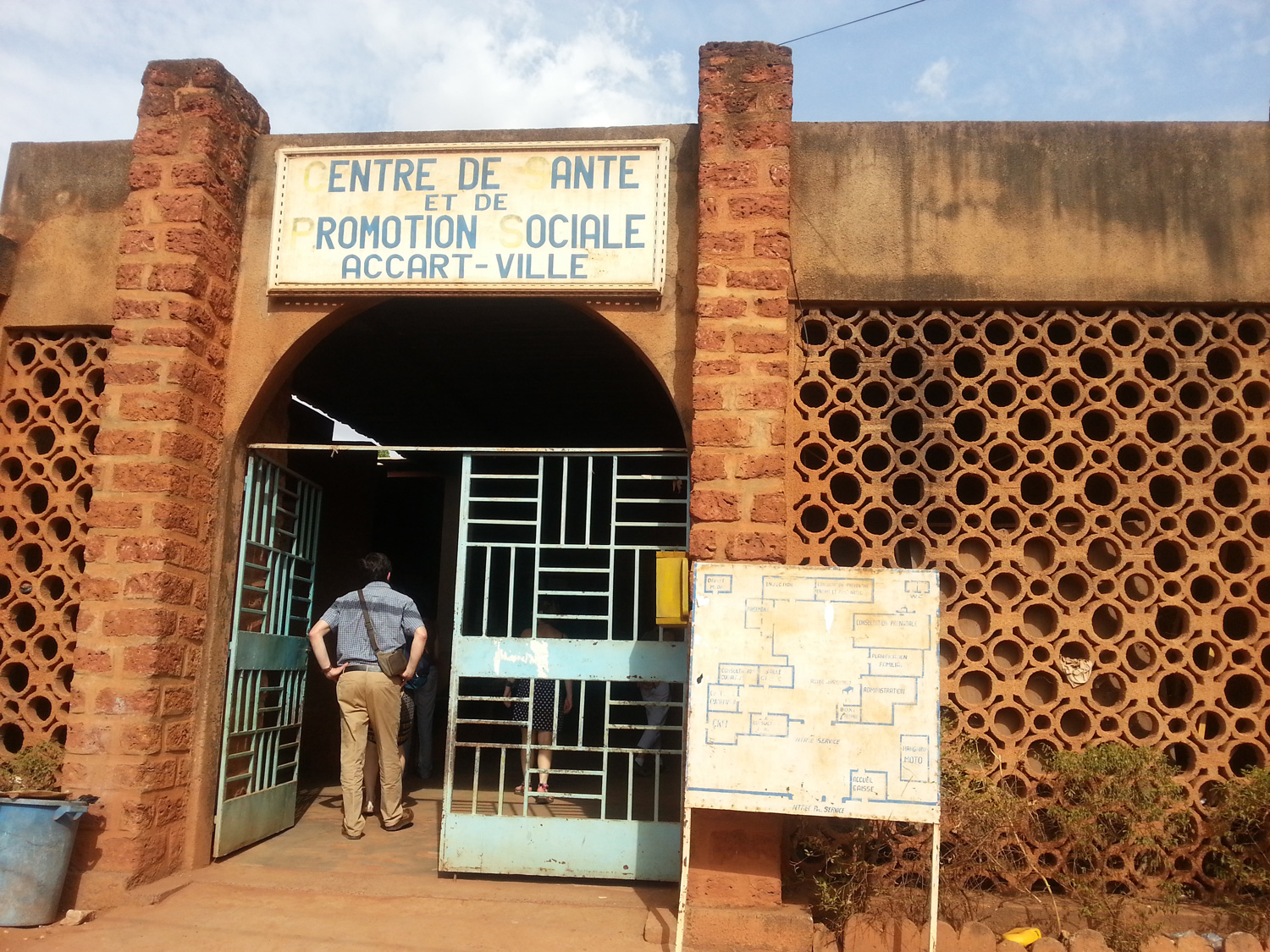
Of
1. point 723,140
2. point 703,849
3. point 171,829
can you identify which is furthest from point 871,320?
point 171,829

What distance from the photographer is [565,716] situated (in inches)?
362

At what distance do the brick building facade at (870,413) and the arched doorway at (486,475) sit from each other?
784 mm

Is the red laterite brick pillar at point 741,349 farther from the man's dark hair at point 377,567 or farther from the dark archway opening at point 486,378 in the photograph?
the man's dark hair at point 377,567

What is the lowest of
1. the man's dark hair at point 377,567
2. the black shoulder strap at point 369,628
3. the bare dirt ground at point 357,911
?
the bare dirt ground at point 357,911

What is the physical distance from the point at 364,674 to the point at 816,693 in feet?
9.79

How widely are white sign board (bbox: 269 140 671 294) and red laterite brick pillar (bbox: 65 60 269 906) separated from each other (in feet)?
1.46

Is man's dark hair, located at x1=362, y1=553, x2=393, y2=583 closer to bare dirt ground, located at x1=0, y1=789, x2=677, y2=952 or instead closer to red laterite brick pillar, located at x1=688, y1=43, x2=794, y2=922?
bare dirt ground, located at x1=0, y1=789, x2=677, y2=952

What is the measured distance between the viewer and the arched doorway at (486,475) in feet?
21.0

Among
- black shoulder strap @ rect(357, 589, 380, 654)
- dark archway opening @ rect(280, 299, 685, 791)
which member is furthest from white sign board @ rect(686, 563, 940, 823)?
dark archway opening @ rect(280, 299, 685, 791)

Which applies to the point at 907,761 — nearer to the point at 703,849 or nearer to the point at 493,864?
the point at 703,849

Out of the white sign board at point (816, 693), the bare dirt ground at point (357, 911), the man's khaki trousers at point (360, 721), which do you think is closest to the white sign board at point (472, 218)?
Result: the white sign board at point (816, 693)

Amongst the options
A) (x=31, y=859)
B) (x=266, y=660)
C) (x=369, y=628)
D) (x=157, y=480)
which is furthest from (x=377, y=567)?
(x=31, y=859)

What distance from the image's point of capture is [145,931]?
4.76 meters

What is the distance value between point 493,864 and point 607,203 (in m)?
3.72
